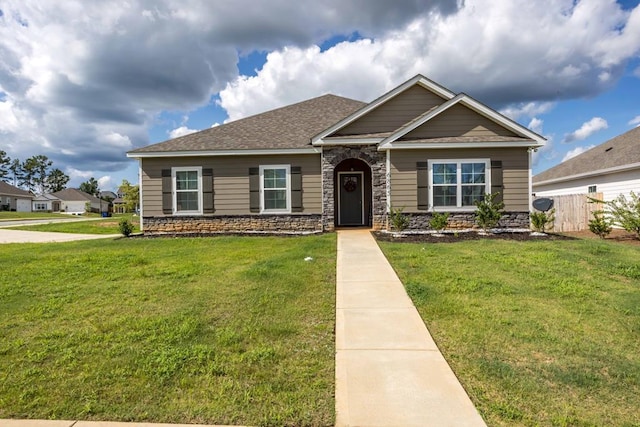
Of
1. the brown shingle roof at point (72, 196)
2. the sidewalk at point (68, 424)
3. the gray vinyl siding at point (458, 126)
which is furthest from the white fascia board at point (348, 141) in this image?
the brown shingle roof at point (72, 196)

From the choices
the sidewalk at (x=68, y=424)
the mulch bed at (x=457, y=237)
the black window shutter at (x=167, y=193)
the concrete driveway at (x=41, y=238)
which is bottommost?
the sidewalk at (x=68, y=424)

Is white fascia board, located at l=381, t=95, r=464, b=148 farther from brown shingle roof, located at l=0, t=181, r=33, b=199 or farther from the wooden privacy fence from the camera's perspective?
brown shingle roof, located at l=0, t=181, r=33, b=199

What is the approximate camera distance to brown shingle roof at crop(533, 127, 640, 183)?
1550 centimetres

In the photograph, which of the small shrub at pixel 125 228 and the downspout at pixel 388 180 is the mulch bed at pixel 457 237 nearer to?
the downspout at pixel 388 180

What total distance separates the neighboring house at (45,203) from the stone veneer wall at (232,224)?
218 feet

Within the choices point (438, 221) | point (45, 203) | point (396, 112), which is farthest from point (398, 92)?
point (45, 203)

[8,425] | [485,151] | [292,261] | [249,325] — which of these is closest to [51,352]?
[8,425]

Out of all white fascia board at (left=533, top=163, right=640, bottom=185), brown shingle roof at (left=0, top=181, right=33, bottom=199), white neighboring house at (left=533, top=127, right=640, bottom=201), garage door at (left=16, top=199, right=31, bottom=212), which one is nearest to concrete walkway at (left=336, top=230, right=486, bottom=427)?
white fascia board at (left=533, top=163, right=640, bottom=185)

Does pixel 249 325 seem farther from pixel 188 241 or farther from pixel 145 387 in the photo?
pixel 188 241

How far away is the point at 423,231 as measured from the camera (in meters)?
12.0

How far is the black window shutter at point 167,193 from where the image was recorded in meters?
13.2

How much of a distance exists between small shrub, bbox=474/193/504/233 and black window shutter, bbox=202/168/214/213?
9190 mm

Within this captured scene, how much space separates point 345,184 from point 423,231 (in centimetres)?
366

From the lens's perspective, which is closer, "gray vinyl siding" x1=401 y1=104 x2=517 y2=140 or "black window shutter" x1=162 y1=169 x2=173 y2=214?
"gray vinyl siding" x1=401 y1=104 x2=517 y2=140
